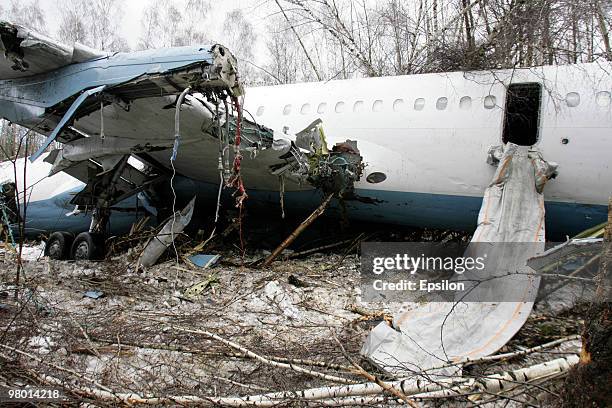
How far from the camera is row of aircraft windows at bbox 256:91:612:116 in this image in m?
5.86

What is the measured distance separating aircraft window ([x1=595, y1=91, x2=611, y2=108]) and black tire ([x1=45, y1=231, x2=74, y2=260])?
24.0ft

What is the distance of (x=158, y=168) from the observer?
7.85m

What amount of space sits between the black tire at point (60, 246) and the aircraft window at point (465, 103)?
19.3 ft

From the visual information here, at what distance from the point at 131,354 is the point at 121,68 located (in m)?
2.83

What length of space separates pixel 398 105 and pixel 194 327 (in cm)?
441

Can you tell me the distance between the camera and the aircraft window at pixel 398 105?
276 inches

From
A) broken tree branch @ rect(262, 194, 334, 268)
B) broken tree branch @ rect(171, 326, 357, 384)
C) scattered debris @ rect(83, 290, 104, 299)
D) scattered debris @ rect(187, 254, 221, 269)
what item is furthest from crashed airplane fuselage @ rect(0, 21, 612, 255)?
broken tree branch @ rect(171, 326, 357, 384)

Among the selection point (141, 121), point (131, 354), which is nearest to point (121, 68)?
point (141, 121)

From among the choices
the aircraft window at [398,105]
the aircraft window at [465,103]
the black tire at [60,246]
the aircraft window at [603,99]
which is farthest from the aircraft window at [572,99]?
the black tire at [60,246]

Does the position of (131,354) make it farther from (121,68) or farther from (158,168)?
(158,168)

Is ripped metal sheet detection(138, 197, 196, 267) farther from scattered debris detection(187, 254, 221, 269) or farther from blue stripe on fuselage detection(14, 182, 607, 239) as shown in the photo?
blue stripe on fuselage detection(14, 182, 607, 239)

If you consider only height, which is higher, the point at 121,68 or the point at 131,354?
the point at 121,68

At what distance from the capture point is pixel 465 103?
6555 millimetres

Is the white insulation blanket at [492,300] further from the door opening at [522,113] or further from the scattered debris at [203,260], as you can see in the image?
the scattered debris at [203,260]
